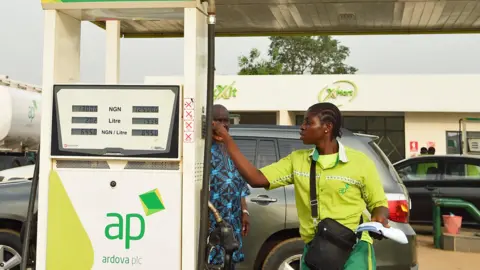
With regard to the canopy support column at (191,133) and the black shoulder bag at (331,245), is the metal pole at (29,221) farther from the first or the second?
the black shoulder bag at (331,245)

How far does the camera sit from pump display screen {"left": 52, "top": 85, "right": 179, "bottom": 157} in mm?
3520

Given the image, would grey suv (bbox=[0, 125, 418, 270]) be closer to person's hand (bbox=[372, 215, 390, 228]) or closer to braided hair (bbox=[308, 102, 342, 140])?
person's hand (bbox=[372, 215, 390, 228])

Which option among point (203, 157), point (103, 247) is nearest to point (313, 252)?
point (203, 157)

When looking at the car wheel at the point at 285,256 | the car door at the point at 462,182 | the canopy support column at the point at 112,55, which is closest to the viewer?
the canopy support column at the point at 112,55

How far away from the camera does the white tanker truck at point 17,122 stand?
15211 mm

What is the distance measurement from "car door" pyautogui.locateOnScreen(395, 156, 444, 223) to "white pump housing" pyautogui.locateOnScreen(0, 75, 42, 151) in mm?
9958

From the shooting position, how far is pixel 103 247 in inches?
140

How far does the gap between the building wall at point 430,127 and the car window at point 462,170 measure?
1492 cm

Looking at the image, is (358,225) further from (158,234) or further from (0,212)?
(0,212)

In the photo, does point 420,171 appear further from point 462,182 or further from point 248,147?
point 248,147

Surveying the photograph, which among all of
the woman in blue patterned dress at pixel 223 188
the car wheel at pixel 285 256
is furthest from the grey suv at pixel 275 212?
the woman in blue patterned dress at pixel 223 188

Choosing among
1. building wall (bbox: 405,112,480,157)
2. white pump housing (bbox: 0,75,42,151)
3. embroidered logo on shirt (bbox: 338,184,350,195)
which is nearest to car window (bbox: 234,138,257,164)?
embroidered logo on shirt (bbox: 338,184,350,195)

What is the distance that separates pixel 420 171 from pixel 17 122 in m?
10.6

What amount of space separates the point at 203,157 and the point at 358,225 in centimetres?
105
